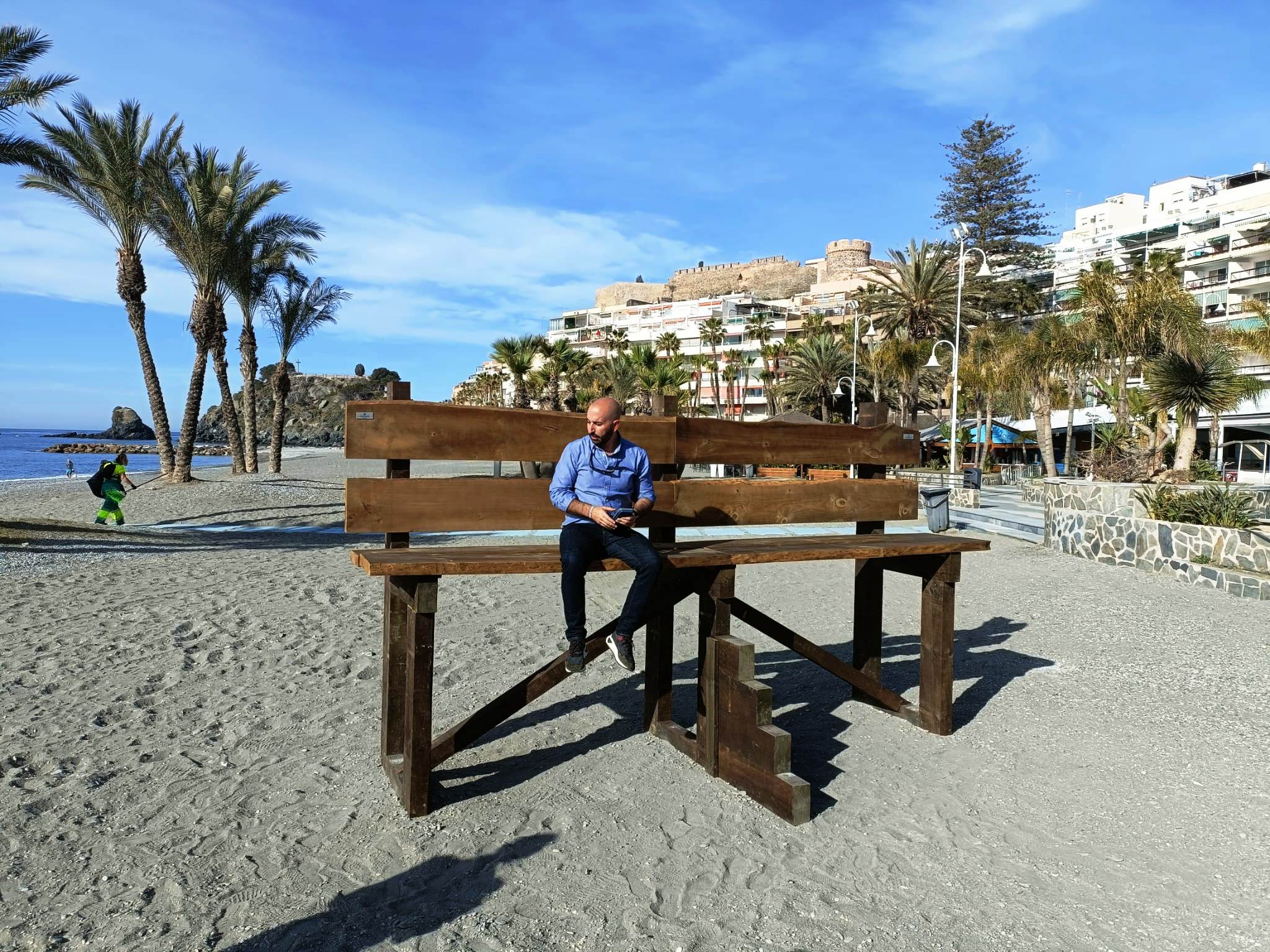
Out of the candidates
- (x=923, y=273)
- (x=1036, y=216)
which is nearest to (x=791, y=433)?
(x=923, y=273)

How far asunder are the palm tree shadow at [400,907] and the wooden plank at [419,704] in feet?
1.32

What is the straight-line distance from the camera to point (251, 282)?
3406 centimetres

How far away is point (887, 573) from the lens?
39.4ft

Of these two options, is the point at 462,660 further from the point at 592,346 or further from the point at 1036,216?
the point at 592,346

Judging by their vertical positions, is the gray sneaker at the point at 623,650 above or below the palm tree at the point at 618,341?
below

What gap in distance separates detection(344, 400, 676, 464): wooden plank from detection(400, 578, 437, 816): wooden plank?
66 centimetres

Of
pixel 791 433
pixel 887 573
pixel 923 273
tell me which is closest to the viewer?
pixel 791 433

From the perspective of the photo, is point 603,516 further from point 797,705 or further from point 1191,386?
point 1191,386

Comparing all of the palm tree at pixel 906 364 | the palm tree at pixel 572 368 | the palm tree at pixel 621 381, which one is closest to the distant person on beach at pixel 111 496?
the palm tree at pixel 906 364

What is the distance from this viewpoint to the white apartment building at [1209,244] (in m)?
37.2

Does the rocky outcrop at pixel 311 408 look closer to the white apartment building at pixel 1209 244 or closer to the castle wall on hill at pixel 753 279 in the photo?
the castle wall on hill at pixel 753 279

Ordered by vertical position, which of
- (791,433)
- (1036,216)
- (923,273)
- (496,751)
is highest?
(1036,216)

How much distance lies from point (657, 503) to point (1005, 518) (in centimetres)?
1591

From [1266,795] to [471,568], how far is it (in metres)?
3.76
